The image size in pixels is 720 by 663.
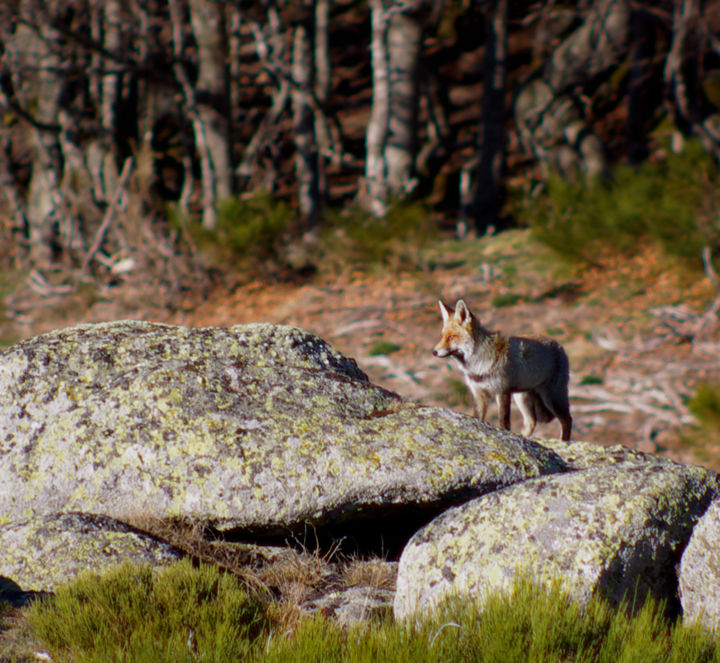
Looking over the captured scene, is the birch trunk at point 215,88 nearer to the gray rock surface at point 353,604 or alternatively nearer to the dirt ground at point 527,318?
the dirt ground at point 527,318

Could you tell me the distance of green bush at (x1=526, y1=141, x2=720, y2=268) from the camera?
527 inches

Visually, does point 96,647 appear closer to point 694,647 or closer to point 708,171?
point 694,647

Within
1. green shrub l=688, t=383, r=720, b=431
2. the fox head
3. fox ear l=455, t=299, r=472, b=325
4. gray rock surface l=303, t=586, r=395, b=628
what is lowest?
green shrub l=688, t=383, r=720, b=431

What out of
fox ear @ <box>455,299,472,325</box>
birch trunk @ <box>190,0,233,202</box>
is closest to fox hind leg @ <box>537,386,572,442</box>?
fox ear @ <box>455,299,472,325</box>

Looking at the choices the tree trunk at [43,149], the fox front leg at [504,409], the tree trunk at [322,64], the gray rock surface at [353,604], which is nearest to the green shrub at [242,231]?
the tree trunk at [322,64]

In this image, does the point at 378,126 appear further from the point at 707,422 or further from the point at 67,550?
the point at 67,550

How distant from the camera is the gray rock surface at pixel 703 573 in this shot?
395 centimetres

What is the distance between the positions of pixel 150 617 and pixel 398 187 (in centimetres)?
1492

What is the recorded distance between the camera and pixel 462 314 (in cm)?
604

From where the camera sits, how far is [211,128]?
19047mm

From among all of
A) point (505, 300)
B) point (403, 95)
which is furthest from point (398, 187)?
point (505, 300)

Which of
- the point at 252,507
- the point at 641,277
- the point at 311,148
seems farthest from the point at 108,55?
the point at 252,507

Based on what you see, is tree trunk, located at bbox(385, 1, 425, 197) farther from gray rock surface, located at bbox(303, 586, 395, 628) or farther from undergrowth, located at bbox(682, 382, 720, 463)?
gray rock surface, located at bbox(303, 586, 395, 628)

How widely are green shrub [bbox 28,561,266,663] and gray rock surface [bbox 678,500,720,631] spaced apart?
208 centimetres
